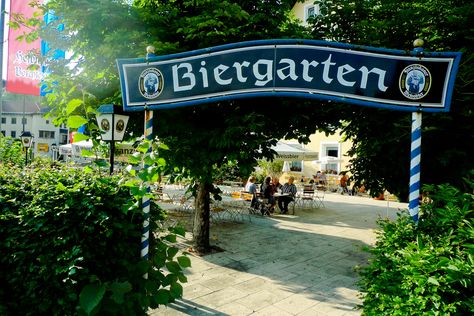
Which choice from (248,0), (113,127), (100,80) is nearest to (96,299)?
(113,127)

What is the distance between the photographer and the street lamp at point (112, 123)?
18.2ft

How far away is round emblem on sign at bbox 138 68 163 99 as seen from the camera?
4211mm

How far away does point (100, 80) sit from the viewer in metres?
6.50

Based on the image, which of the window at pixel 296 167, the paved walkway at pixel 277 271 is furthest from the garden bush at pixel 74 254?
the window at pixel 296 167

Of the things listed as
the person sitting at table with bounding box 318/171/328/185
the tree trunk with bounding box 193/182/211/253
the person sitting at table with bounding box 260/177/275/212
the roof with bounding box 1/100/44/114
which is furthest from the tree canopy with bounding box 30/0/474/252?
the roof with bounding box 1/100/44/114

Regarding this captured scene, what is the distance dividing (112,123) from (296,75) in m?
3.42

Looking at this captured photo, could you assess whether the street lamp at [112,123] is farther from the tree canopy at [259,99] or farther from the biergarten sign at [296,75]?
the biergarten sign at [296,75]

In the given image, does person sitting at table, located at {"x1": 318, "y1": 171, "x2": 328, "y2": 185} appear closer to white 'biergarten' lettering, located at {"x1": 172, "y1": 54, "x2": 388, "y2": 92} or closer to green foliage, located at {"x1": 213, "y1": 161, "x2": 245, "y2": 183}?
green foliage, located at {"x1": 213, "y1": 161, "x2": 245, "y2": 183}

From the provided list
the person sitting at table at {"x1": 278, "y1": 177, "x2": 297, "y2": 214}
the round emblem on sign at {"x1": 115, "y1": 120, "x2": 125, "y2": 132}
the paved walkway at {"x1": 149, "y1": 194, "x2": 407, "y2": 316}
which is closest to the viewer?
the paved walkway at {"x1": 149, "y1": 194, "x2": 407, "y2": 316}

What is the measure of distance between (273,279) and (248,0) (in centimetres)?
549

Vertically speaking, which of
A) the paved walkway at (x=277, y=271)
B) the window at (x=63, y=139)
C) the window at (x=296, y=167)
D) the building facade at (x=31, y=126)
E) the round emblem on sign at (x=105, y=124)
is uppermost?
the building facade at (x=31, y=126)

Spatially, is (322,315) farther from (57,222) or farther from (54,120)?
(54,120)

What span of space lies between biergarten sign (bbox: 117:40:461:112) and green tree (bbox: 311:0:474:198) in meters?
1.44

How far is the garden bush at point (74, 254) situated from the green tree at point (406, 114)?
4.29 m
